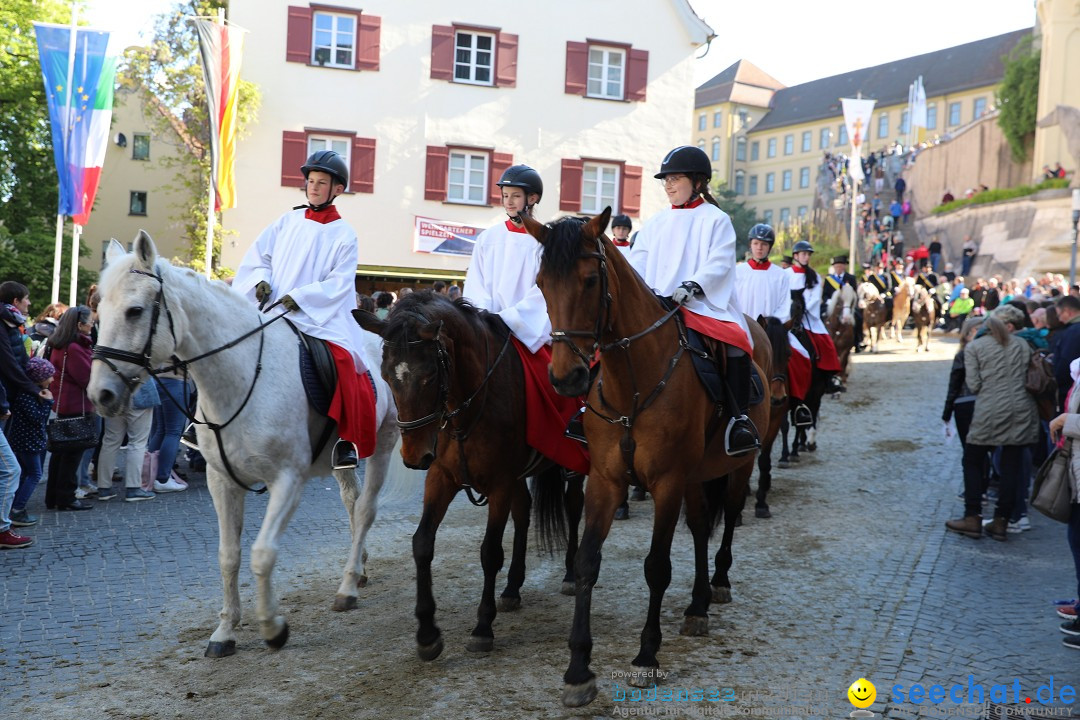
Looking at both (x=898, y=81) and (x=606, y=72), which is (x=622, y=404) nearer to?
(x=606, y=72)

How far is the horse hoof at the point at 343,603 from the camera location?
6.32 m

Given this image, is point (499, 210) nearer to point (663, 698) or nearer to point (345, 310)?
point (345, 310)

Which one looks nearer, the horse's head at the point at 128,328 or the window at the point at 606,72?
the horse's head at the point at 128,328

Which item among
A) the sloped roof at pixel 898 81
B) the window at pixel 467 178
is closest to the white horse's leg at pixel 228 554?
the window at pixel 467 178

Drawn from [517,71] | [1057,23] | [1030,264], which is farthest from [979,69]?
[517,71]

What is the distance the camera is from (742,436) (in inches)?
220

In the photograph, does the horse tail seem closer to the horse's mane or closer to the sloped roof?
the horse's mane

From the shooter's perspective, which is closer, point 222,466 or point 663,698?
point 663,698

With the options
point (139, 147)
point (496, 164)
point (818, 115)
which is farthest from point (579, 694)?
point (818, 115)

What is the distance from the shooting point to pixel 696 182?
6.02 m

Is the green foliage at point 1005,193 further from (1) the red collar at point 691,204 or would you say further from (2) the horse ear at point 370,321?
(2) the horse ear at point 370,321

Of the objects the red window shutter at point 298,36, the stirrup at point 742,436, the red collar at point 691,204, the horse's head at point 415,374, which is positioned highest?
the red window shutter at point 298,36

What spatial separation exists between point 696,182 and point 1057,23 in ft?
130

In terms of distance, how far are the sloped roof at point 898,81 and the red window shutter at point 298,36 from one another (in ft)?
205
